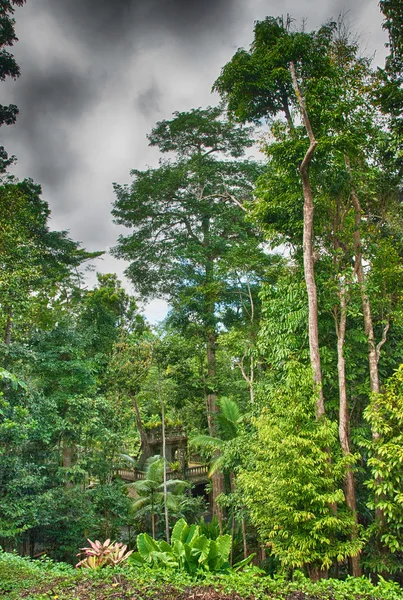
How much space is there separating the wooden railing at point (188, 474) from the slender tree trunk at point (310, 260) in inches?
393

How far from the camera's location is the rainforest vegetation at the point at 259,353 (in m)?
5.62

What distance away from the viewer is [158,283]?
13656mm

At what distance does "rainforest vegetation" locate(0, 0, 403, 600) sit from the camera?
18.4ft

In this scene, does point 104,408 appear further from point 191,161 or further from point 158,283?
point 191,161

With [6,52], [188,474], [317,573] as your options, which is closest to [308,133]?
[317,573]

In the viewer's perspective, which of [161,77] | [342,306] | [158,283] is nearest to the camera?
[342,306]

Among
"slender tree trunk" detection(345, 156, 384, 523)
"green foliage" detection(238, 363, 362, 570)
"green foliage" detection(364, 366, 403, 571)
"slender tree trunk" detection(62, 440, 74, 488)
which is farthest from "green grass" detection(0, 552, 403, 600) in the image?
"slender tree trunk" detection(62, 440, 74, 488)

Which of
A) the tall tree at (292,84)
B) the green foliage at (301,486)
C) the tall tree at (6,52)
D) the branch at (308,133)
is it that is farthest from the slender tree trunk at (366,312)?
the tall tree at (6,52)

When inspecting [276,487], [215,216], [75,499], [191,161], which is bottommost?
[75,499]

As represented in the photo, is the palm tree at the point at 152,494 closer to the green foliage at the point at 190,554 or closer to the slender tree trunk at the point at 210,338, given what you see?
the slender tree trunk at the point at 210,338

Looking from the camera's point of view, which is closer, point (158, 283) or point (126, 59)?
point (126, 59)

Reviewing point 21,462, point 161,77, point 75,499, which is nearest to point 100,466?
point 75,499

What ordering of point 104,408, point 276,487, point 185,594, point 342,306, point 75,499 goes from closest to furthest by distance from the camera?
point 185,594, point 276,487, point 342,306, point 75,499, point 104,408

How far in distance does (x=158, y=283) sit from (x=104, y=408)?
201 inches
